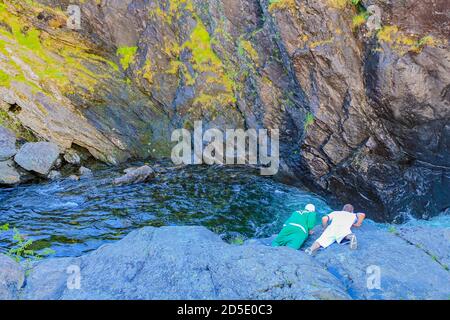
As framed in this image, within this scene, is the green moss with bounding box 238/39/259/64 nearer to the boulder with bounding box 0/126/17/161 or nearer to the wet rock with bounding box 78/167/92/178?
the wet rock with bounding box 78/167/92/178

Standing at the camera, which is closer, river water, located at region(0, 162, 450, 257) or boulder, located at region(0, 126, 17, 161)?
river water, located at region(0, 162, 450, 257)

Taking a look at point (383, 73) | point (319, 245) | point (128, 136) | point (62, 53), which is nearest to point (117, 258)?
point (319, 245)

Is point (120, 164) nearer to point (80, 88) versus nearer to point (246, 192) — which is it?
point (80, 88)

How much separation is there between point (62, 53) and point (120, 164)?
8.99 meters

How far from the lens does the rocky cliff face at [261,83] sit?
14.3m

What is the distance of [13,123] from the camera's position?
21.3m

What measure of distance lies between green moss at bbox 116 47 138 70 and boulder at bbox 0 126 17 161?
345 inches

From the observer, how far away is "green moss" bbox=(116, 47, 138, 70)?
83.2 ft

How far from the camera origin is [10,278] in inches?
302

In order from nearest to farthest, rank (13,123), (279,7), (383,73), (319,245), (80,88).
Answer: (319,245), (383,73), (279,7), (13,123), (80,88)

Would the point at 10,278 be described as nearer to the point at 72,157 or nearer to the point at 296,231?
the point at 296,231

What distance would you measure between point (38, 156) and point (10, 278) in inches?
528

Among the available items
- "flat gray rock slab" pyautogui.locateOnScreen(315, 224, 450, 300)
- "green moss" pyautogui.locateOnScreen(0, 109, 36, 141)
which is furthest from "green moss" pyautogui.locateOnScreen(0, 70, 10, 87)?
"flat gray rock slab" pyautogui.locateOnScreen(315, 224, 450, 300)

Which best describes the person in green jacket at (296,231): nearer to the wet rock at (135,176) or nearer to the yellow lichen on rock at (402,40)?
the yellow lichen on rock at (402,40)
